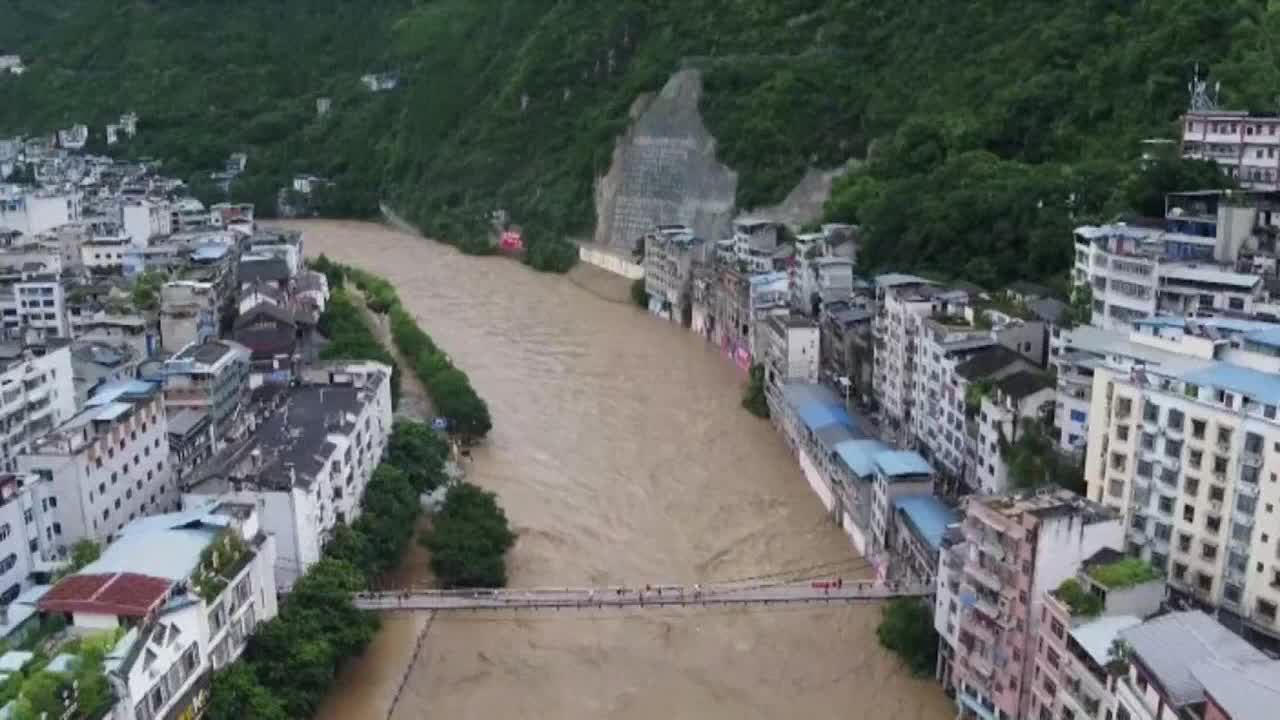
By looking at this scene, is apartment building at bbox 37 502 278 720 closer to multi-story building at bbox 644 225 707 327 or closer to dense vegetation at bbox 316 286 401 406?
dense vegetation at bbox 316 286 401 406

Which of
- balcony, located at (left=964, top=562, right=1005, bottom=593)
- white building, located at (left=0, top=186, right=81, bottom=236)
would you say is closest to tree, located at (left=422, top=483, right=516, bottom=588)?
balcony, located at (left=964, top=562, right=1005, bottom=593)

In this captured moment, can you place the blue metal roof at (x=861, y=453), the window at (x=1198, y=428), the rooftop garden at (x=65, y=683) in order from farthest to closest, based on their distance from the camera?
the blue metal roof at (x=861, y=453)
the window at (x=1198, y=428)
the rooftop garden at (x=65, y=683)

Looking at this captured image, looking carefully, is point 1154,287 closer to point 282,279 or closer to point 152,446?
point 152,446

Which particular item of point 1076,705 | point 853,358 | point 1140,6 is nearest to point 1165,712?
point 1076,705

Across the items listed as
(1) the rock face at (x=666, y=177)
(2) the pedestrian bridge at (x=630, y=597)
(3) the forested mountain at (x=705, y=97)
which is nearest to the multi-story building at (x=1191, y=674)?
(2) the pedestrian bridge at (x=630, y=597)

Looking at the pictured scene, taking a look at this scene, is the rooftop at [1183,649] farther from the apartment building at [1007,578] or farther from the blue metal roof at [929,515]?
the blue metal roof at [929,515]

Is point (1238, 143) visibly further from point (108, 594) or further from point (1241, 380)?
point (108, 594)
